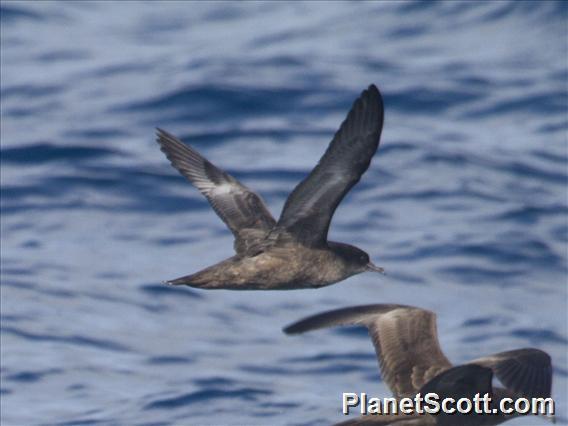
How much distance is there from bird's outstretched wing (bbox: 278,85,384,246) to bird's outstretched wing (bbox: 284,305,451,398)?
3.28ft

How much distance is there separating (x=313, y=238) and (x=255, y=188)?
25.8 ft

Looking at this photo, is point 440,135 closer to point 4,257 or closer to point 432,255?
point 432,255

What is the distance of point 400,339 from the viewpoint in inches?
434

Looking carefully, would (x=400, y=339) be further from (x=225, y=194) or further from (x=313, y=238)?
(x=225, y=194)

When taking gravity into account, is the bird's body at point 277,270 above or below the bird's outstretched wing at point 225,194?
below

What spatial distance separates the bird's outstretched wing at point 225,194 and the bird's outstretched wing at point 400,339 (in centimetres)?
76

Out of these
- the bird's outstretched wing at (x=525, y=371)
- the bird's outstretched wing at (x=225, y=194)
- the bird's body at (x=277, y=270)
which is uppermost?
the bird's outstretched wing at (x=225, y=194)

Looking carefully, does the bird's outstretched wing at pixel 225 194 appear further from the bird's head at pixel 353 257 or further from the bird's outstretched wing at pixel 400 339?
the bird's outstretched wing at pixel 400 339

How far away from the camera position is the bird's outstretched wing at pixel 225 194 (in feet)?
36.5

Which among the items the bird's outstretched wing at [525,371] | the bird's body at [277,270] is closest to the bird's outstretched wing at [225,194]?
the bird's body at [277,270]

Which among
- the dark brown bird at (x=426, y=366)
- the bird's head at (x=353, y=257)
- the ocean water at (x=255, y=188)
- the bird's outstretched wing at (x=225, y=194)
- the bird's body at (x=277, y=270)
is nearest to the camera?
the dark brown bird at (x=426, y=366)

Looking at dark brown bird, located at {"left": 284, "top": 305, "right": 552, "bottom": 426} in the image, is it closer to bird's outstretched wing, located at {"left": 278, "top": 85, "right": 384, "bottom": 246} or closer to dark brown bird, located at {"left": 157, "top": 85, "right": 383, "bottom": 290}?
dark brown bird, located at {"left": 157, "top": 85, "right": 383, "bottom": 290}

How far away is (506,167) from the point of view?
1961cm

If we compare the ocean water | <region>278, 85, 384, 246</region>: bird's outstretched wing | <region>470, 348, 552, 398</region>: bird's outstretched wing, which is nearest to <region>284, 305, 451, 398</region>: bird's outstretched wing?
<region>470, 348, 552, 398</region>: bird's outstretched wing
